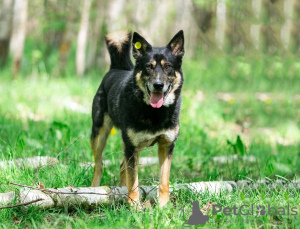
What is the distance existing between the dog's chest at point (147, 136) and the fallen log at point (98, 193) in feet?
1.79

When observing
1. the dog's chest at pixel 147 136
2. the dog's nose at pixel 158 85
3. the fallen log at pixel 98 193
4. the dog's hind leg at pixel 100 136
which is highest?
the dog's nose at pixel 158 85

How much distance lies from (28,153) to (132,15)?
26.5 feet

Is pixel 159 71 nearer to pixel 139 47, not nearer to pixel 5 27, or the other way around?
pixel 139 47

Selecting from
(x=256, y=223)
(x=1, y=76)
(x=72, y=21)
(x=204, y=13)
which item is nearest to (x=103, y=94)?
(x=256, y=223)

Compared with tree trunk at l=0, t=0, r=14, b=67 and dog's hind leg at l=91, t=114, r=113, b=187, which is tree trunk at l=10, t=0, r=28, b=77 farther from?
dog's hind leg at l=91, t=114, r=113, b=187

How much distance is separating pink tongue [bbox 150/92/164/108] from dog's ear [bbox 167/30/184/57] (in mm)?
598

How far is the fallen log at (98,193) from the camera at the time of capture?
3477 mm

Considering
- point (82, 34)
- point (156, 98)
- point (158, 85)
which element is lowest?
point (156, 98)

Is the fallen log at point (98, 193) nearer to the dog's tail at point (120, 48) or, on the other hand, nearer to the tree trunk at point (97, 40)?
the dog's tail at point (120, 48)

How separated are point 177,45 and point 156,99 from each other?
77 cm

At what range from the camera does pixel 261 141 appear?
6809mm

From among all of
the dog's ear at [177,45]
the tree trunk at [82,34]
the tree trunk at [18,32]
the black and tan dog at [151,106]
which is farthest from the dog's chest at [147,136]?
the tree trunk at [82,34]

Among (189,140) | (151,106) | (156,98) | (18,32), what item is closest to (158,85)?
(156,98)

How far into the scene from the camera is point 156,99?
4.07 m
